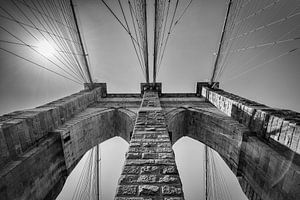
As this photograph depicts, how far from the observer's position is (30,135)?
15.5ft

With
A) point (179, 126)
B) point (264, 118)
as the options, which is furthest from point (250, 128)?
point (179, 126)

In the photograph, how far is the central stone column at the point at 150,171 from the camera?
2.11m

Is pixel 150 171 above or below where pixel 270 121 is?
below

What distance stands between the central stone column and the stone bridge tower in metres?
0.01

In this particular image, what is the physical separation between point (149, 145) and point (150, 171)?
2.56 ft

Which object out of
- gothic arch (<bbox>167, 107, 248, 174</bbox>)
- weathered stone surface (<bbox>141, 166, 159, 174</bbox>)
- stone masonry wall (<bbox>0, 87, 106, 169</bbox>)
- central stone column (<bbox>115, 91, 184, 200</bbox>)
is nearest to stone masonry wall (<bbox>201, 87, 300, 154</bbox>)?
gothic arch (<bbox>167, 107, 248, 174</bbox>)

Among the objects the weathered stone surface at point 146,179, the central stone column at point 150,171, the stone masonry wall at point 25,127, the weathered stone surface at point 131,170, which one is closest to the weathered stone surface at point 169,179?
the central stone column at point 150,171

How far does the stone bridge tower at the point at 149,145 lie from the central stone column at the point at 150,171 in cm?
1

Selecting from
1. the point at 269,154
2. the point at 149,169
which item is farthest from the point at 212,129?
the point at 149,169

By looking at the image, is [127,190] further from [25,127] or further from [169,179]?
[25,127]

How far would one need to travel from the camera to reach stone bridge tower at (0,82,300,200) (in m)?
2.71

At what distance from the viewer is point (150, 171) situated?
2.56 metres

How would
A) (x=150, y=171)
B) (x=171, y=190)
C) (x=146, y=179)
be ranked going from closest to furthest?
(x=171, y=190), (x=146, y=179), (x=150, y=171)

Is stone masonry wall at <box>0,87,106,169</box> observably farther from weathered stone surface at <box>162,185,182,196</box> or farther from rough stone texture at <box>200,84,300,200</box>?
rough stone texture at <box>200,84,300,200</box>
